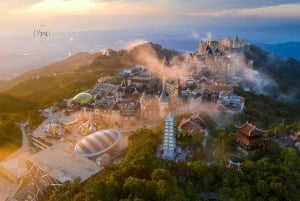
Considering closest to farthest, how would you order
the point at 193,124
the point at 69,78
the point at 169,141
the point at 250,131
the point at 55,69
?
the point at 169,141
the point at 250,131
the point at 193,124
the point at 69,78
the point at 55,69

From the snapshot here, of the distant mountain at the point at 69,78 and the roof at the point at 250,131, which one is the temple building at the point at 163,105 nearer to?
the roof at the point at 250,131

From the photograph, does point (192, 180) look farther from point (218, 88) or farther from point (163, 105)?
point (218, 88)

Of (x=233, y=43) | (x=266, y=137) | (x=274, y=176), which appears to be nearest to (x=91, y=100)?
(x=266, y=137)

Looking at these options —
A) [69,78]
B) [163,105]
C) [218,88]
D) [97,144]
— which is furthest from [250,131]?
[69,78]

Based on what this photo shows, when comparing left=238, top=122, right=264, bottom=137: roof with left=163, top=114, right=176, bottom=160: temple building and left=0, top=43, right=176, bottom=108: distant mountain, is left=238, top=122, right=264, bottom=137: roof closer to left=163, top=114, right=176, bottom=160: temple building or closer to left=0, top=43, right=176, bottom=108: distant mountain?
left=163, top=114, right=176, bottom=160: temple building

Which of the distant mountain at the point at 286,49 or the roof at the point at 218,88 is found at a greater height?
the roof at the point at 218,88

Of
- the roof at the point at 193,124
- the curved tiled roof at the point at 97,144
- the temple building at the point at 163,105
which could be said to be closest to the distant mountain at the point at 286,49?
the temple building at the point at 163,105

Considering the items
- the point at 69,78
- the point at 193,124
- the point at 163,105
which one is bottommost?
the point at 69,78

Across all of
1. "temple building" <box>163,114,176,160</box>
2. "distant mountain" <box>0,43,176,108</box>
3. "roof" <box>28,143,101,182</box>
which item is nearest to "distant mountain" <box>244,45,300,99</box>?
"distant mountain" <box>0,43,176,108</box>
